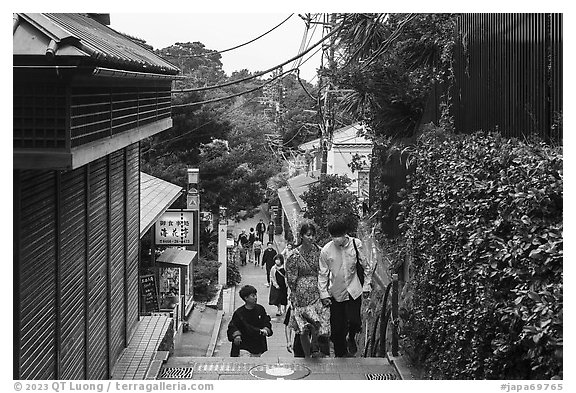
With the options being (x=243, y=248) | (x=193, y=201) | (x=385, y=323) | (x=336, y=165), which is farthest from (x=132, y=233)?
(x=243, y=248)

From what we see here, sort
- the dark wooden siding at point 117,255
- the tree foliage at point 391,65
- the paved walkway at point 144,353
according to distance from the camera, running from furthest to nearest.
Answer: the tree foliage at point 391,65 < the dark wooden siding at point 117,255 < the paved walkway at point 144,353

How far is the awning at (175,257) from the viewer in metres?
18.2

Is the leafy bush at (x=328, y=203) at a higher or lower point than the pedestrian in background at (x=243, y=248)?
higher

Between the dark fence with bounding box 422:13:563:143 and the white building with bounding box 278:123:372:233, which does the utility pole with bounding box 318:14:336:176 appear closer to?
the white building with bounding box 278:123:372:233

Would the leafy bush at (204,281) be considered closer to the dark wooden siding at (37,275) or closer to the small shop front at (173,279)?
the small shop front at (173,279)

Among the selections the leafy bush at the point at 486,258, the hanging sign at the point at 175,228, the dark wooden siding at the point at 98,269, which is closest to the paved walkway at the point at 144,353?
the dark wooden siding at the point at 98,269

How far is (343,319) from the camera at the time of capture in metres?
11.4

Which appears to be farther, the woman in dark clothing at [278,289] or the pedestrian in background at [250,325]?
the woman in dark clothing at [278,289]

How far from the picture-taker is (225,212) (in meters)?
29.8

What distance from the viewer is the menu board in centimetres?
1566

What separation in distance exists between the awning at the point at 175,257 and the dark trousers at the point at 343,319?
7.29 meters

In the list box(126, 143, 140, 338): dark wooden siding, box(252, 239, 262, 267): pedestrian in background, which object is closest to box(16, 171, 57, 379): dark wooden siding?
box(126, 143, 140, 338): dark wooden siding

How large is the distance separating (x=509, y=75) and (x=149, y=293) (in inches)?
366

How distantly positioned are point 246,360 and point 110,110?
4.38 metres
